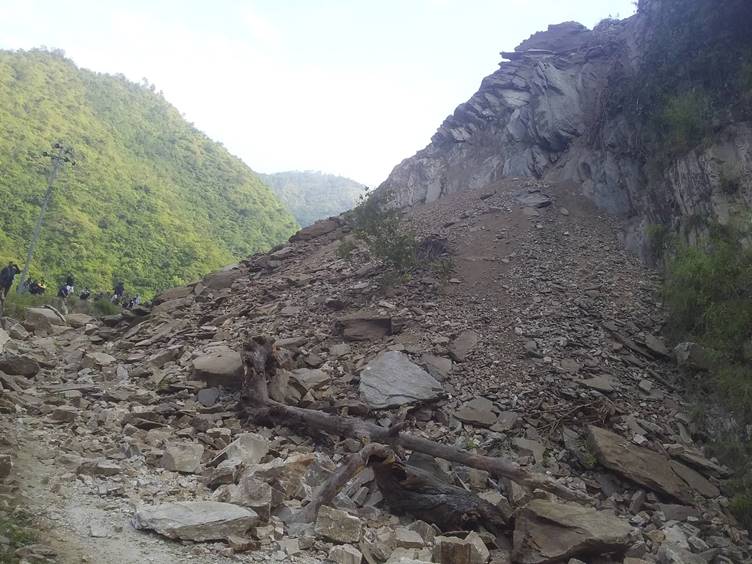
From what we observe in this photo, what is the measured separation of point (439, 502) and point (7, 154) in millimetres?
39960

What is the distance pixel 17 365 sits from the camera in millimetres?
8383

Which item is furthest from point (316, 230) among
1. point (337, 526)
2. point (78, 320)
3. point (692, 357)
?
point (337, 526)

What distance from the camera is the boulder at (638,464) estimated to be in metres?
6.26

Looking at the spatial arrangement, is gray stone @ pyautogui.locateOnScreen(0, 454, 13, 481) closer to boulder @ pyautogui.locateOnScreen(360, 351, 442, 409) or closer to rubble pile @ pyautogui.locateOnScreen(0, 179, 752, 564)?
rubble pile @ pyautogui.locateOnScreen(0, 179, 752, 564)

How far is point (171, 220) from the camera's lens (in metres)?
40.6

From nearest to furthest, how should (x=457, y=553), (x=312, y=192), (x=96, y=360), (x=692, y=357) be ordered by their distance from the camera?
1. (x=457, y=553)
2. (x=692, y=357)
3. (x=96, y=360)
4. (x=312, y=192)

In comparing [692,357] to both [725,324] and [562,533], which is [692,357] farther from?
[562,533]

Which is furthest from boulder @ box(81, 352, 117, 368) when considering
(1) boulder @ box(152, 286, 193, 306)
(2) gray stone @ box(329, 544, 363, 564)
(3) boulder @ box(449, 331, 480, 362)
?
(2) gray stone @ box(329, 544, 363, 564)

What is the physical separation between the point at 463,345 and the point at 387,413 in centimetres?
216

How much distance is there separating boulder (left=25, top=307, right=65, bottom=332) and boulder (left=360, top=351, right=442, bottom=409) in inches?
335

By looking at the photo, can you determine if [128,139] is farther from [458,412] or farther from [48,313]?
[458,412]

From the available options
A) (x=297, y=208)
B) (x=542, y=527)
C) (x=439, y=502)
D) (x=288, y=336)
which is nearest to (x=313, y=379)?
(x=288, y=336)

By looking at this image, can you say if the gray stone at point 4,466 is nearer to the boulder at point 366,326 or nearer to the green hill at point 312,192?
the boulder at point 366,326

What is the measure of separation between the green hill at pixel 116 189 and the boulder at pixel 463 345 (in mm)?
26349
